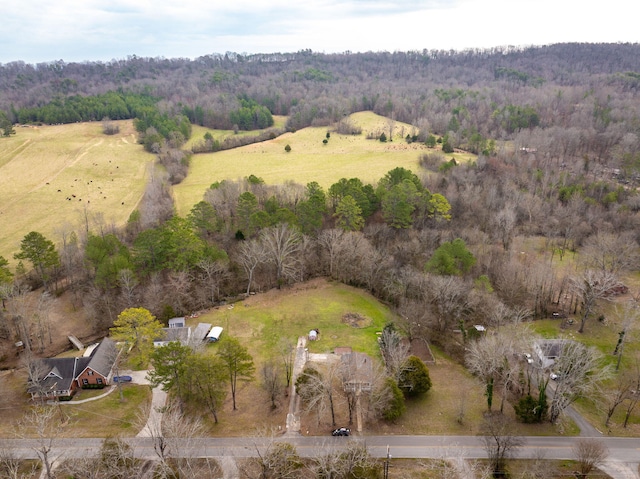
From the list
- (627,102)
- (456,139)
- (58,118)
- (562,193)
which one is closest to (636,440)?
(562,193)

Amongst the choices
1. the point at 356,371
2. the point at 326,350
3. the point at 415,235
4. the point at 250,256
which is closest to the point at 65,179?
the point at 250,256

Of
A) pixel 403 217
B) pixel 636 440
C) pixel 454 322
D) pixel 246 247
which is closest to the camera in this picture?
pixel 636 440

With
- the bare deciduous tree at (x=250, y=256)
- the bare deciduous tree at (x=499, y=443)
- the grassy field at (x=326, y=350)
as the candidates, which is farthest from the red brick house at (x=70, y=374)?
the bare deciduous tree at (x=499, y=443)

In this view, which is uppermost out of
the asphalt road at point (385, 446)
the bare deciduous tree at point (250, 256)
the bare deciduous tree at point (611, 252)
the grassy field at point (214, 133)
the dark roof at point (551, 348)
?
the grassy field at point (214, 133)

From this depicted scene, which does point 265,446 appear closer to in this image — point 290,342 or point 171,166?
point 290,342

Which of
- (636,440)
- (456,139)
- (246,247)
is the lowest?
(636,440)

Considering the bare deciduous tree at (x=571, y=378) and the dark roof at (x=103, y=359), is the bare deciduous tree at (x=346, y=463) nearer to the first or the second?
the bare deciduous tree at (x=571, y=378)

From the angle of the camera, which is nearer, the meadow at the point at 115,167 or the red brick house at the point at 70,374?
the red brick house at the point at 70,374

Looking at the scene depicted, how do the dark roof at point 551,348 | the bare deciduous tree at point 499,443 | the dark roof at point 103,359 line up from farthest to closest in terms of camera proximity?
the dark roof at point 551,348 → the dark roof at point 103,359 → the bare deciduous tree at point 499,443
